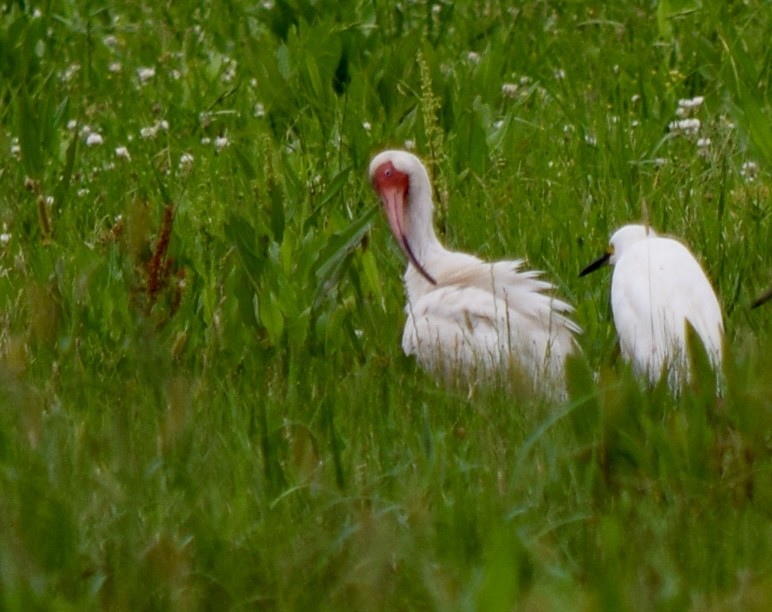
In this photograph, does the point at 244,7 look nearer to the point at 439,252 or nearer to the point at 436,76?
the point at 436,76

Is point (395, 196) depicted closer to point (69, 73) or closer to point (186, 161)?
point (186, 161)

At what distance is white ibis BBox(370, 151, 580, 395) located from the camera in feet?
14.8

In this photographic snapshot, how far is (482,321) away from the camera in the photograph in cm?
481

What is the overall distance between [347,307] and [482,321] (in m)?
0.36

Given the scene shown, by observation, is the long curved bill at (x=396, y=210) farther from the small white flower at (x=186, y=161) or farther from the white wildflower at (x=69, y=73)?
the white wildflower at (x=69, y=73)

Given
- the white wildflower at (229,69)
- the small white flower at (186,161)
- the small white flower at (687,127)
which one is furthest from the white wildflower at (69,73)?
the small white flower at (687,127)

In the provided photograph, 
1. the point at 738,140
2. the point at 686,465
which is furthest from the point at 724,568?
the point at 738,140

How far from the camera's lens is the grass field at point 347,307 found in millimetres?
2957

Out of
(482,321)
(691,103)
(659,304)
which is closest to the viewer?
(659,304)

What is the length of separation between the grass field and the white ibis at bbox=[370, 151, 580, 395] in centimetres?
11

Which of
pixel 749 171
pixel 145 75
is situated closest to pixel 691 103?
pixel 749 171

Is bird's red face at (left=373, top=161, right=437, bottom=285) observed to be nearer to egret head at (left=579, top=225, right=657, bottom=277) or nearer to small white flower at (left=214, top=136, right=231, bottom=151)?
egret head at (left=579, top=225, right=657, bottom=277)

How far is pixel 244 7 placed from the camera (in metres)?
8.36

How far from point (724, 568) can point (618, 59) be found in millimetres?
4691
